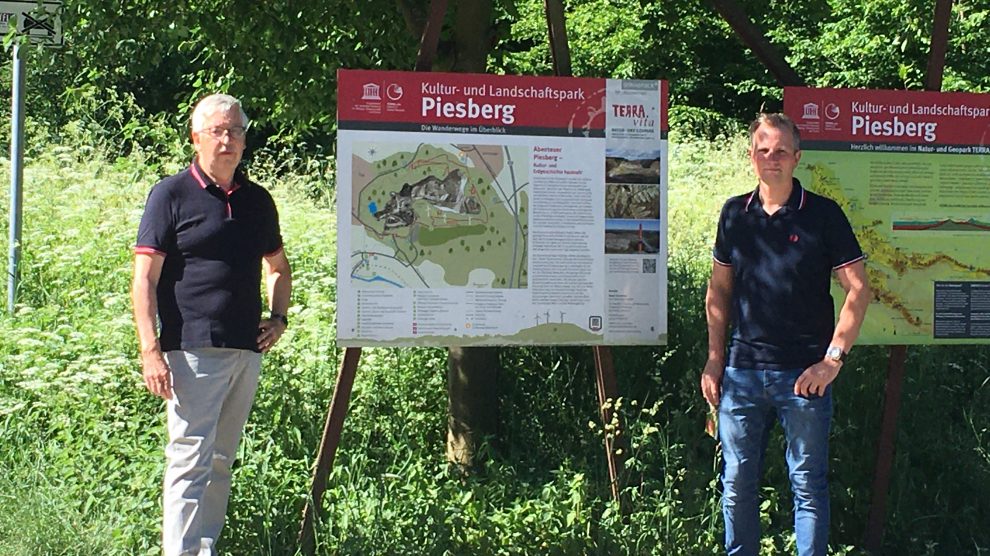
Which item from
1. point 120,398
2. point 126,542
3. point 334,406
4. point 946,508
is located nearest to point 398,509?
point 334,406

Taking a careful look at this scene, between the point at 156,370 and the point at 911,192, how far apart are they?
354 cm

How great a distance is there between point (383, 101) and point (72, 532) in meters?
2.33

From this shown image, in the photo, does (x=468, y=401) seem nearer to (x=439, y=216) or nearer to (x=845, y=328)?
(x=439, y=216)

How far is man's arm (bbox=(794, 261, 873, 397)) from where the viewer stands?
4.44 m

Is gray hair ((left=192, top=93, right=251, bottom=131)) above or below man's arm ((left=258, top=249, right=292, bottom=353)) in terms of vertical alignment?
above

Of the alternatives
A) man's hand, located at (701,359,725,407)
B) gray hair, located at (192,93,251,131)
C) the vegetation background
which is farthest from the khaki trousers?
man's hand, located at (701,359,725,407)

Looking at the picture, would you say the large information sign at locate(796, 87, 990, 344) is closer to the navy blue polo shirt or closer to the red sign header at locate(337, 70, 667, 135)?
the navy blue polo shirt

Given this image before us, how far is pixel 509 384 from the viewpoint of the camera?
6602 millimetres

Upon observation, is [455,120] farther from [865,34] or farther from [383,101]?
[865,34]

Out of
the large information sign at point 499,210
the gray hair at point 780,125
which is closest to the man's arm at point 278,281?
the large information sign at point 499,210

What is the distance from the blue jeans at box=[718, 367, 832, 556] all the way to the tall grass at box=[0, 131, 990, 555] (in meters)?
0.43

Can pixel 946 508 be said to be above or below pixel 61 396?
below

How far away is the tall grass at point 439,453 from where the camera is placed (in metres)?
5.01

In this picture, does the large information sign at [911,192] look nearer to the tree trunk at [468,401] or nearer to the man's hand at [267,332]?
the tree trunk at [468,401]
